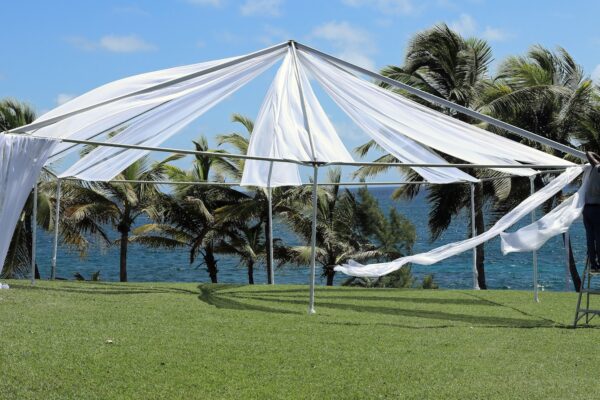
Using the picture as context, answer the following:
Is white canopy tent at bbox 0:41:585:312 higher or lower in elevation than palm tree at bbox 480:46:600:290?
lower

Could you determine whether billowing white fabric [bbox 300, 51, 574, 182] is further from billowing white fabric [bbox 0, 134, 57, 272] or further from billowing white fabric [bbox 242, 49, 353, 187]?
billowing white fabric [bbox 0, 134, 57, 272]

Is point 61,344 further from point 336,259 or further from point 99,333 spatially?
point 336,259

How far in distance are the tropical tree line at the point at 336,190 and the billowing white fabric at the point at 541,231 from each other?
7.45 m

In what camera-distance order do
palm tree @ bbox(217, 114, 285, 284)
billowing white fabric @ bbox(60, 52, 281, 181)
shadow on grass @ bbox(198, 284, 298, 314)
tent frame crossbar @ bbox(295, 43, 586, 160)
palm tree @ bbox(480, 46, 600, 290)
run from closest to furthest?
tent frame crossbar @ bbox(295, 43, 586, 160) → shadow on grass @ bbox(198, 284, 298, 314) → billowing white fabric @ bbox(60, 52, 281, 181) → palm tree @ bbox(480, 46, 600, 290) → palm tree @ bbox(217, 114, 285, 284)

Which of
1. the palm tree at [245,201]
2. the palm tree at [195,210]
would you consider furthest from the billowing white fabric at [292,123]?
the palm tree at [195,210]

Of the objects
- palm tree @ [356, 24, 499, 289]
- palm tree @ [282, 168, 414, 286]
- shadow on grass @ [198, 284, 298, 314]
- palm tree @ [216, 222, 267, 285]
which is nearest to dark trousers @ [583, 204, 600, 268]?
shadow on grass @ [198, 284, 298, 314]

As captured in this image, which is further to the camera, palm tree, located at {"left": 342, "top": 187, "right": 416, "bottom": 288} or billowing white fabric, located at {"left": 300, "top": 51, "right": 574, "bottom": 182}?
palm tree, located at {"left": 342, "top": 187, "right": 416, "bottom": 288}

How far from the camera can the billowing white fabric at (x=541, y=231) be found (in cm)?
686

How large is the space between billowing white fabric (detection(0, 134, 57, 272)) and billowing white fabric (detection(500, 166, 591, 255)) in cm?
413

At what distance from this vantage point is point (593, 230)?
698 cm

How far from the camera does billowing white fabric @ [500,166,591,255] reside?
22.5 feet

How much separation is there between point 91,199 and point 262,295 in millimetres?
7765

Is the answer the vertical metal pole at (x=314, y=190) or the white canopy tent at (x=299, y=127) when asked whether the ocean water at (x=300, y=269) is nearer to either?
the white canopy tent at (x=299, y=127)

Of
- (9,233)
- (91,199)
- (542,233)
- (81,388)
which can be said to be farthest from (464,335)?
(91,199)
